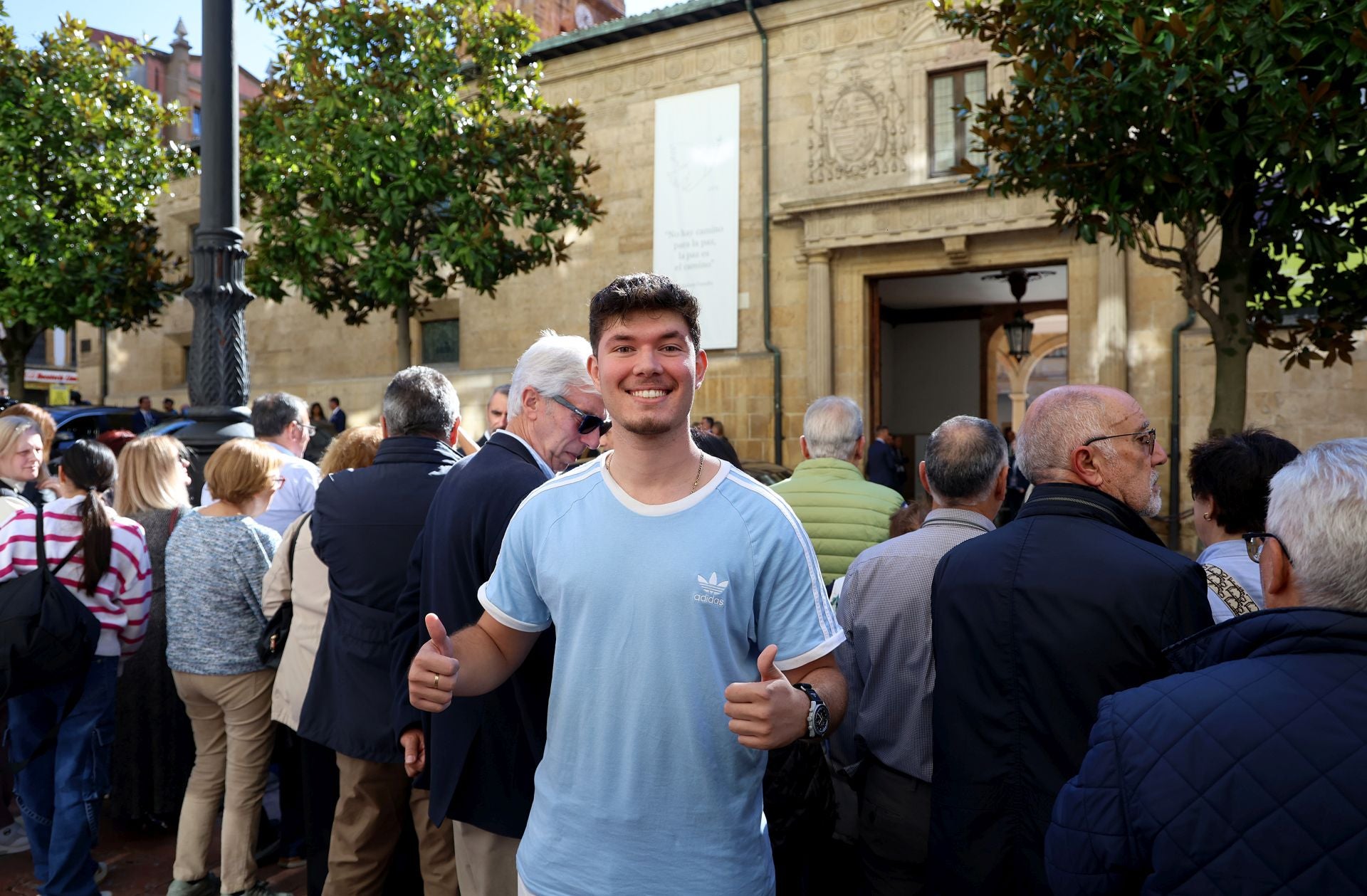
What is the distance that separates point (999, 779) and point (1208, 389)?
12577 mm

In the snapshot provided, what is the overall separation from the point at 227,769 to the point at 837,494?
2.74 m

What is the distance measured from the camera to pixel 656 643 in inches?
79.3

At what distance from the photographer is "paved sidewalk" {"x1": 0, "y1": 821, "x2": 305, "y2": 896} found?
14.3 feet

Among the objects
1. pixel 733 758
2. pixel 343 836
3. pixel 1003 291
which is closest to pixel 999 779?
pixel 733 758

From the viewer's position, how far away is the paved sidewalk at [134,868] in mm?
4363

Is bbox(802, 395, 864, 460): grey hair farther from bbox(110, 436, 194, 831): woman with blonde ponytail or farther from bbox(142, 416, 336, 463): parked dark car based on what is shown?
bbox(142, 416, 336, 463): parked dark car

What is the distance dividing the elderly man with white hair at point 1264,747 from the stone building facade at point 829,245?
41.9ft

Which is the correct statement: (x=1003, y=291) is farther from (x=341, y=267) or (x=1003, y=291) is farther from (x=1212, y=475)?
(x=1212, y=475)

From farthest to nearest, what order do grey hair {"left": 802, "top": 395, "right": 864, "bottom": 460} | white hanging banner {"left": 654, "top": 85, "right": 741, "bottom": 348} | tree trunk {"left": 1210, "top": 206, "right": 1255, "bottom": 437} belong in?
white hanging banner {"left": 654, "top": 85, "right": 741, "bottom": 348}, tree trunk {"left": 1210, "top": 206, "right": 1255, "bottom": 437}, grey hair {"left": 802, "top": 395, "right": 864, "bottom": 460}

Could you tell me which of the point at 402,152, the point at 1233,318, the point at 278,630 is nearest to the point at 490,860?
the point at 278,630

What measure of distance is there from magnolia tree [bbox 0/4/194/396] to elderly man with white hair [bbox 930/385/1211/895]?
691 inches

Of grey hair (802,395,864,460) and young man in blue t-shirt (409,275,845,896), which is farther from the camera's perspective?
grey hair (802,395,864,460)

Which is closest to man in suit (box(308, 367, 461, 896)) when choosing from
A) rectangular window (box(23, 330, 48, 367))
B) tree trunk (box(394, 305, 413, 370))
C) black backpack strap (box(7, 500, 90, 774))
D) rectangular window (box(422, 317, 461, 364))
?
black backpack strap (box(7, 500, 90, 774))

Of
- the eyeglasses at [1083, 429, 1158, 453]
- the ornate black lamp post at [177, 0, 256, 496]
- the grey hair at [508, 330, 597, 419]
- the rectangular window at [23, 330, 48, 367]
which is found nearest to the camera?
the eyeglasses at [1083, 429, 1158, 453]
